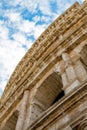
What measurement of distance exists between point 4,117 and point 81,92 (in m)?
7.51

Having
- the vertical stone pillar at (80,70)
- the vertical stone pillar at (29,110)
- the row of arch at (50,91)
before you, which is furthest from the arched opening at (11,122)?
the vertical stone pillar at (80,70)

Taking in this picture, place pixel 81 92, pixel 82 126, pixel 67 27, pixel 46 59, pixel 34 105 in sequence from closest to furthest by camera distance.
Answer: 1. pixel 82 126
2. pixel 81 92
3. pixel 34 105
4. pixel 46 59
5. pixel 67 27

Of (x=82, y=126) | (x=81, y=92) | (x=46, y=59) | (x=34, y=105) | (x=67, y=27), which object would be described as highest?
(x=67, y=27)

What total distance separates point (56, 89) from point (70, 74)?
2.67 meters

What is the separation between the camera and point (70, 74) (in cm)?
1024

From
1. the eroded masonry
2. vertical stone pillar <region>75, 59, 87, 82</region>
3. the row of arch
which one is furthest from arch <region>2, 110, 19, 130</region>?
vertical stone pillar <region>75, 59, 87, 82</region>

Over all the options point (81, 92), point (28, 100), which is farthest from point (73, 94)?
point (28, 100)

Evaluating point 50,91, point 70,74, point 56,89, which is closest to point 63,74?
point 70,74

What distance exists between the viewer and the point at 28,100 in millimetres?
12383

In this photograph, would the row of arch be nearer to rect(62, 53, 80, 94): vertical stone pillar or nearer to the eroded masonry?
the eroded masonry

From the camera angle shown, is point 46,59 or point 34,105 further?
point 46,59

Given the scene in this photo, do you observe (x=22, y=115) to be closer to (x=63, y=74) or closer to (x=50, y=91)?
(x=50, y=91)

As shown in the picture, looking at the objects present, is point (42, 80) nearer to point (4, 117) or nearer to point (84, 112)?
point (4, 117)

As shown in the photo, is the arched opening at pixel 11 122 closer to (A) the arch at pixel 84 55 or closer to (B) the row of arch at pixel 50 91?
(B) the row of arch at pixel 50 91
